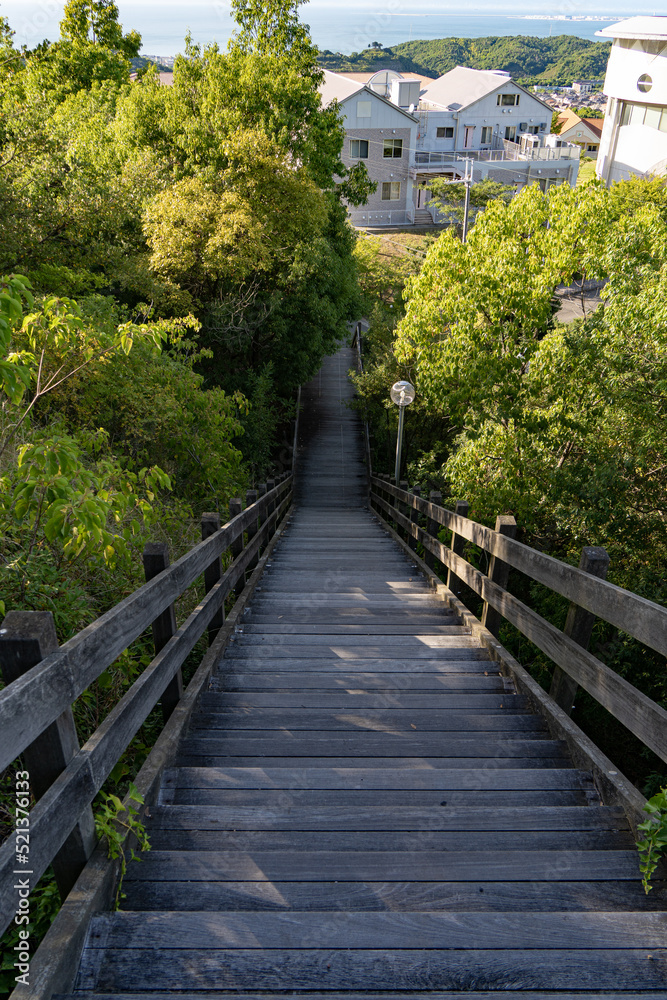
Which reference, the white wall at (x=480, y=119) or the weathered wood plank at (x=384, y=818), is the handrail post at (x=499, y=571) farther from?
the white wall at (x=480, y=119)

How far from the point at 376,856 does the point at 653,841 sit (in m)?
1.00

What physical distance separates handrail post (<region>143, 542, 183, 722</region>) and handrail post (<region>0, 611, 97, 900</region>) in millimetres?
1036

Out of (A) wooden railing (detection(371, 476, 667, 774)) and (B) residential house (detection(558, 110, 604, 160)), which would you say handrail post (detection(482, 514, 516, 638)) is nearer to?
(A) wooden railing (detection(371, 476, 667, 774))

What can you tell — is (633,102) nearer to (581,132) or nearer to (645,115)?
(645,115)

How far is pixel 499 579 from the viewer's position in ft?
14.5

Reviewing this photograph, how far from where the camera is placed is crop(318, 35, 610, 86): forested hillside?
112312 mm

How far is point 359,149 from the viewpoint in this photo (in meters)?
44.4

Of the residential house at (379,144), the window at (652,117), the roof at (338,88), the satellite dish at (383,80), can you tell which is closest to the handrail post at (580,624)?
the residential house at (379,144)

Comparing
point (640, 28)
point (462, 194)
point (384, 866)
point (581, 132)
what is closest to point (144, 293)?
point (384, 866)

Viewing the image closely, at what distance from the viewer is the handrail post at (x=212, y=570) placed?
4332 millimetres

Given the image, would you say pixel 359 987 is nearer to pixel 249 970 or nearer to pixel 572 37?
pixel 249 970

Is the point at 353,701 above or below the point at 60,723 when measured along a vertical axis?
below

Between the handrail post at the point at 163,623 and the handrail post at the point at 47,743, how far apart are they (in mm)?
1036

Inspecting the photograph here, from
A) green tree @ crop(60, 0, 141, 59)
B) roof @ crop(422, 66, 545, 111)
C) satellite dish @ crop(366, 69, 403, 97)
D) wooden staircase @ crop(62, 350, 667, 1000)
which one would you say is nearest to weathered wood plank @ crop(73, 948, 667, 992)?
wooden staircase @ crop(62, 350, 667, 1000)
